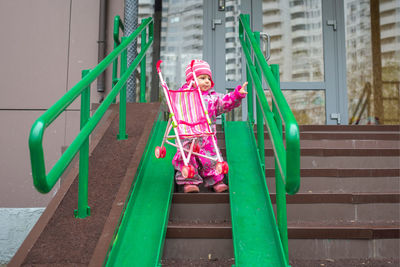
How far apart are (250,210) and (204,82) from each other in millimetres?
1186

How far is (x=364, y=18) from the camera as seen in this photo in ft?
22.5

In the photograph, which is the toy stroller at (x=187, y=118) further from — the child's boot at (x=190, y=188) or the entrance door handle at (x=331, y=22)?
the entrance door handle at (x=331, y=22)

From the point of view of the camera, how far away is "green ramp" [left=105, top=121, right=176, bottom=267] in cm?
212

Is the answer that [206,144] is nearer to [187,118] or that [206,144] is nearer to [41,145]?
[187,118]

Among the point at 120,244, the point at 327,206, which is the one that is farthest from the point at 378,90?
the point at 120,244

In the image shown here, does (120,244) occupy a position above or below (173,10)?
below

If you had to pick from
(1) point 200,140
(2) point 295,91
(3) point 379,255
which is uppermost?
(2) point 295,91

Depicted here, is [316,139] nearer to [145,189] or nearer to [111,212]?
[145,189]

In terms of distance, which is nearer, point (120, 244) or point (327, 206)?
point (120, 244)

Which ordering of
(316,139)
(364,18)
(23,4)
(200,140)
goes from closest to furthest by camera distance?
(200,140), (316,139), (23,4), (364,18)

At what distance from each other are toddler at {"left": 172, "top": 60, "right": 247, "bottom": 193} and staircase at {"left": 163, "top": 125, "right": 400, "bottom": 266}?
0.46 feet

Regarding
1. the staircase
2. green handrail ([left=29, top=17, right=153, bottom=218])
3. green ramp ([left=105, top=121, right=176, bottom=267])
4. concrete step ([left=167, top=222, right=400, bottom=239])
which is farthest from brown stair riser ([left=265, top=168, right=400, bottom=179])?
green handrail ([left=29, top=17, right=153, bottom=218])

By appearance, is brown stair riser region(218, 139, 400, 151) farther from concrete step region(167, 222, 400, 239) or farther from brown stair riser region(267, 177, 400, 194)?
concrete step region(167, 222, 400, 239)

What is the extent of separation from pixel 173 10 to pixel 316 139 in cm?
361
